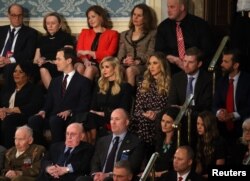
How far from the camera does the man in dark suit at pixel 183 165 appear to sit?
343 inches

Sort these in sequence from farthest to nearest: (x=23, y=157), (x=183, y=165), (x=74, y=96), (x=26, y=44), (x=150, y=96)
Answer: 1. (x=26, y=44)
2. (x=74, y=96)
3. (x=150, y=96)
4. (x=23, y=157)
5. (x=183, y=165)

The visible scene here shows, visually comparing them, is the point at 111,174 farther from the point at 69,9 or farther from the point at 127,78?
the point at 69,9

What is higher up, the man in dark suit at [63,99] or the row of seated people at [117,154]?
the man in dark suit at [63,99]

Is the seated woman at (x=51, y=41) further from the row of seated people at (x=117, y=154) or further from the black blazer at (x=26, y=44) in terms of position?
the row of seated people at (x=117, y=154)

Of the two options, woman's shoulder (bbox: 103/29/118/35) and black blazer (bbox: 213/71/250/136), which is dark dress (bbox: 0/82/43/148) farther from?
black blazer (bbox: 213/71/250/136)

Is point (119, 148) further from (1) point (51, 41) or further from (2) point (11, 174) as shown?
(1) point (51, 41)

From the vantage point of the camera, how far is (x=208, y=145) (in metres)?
9.02

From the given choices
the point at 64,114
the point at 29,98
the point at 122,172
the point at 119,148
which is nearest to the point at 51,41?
the point at 29,98

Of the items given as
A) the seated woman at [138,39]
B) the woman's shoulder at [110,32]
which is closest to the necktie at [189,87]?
the seated woman at [138,39]

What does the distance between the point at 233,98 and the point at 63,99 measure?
6.79 feet

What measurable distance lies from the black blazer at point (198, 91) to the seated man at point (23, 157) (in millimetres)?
1565

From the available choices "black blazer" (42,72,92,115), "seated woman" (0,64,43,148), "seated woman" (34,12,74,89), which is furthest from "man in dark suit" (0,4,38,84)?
"black blazer" (42,72,92,115)

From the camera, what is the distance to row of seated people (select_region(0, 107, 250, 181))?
894 centimetres

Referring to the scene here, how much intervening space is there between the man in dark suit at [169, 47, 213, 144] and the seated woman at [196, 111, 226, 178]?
23.1 inches
